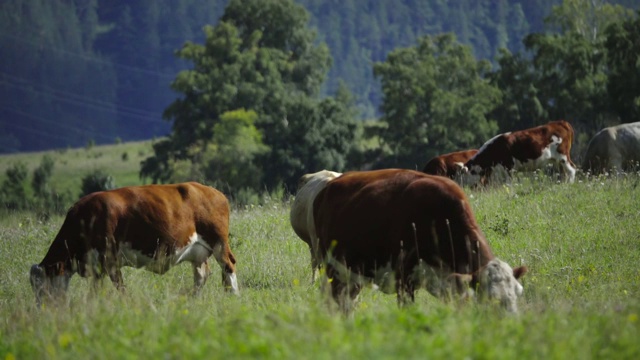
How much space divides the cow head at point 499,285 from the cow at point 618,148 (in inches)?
588

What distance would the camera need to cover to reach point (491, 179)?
22.6 meters

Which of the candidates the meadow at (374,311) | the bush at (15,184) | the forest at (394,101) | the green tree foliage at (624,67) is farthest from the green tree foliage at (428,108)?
the meadow at (374,311)

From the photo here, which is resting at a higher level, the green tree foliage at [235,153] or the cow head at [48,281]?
the cow head at [48,281]

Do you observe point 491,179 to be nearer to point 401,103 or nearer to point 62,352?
point 62,352

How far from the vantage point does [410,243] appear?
378 inches

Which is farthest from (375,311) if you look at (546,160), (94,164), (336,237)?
(94,164)

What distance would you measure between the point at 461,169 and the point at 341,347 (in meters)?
18.1

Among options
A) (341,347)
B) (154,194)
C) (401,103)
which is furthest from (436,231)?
(401,103)

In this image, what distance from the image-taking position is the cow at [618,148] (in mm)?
23031

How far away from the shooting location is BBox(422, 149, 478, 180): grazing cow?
2435cm

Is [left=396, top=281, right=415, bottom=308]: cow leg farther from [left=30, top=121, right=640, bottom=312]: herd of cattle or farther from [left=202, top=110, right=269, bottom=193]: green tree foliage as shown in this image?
[left=202, top=110, right=269, bottom=193]: green tree foliage

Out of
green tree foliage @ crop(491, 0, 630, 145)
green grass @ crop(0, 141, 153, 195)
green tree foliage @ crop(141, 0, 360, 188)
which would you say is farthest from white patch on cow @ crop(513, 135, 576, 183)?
green grass @ crop(0, 141, 153, 195)

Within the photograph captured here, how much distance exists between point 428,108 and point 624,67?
22.8m

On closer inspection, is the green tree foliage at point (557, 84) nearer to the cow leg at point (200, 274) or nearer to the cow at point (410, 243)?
the cow leg at point (200, 274)
